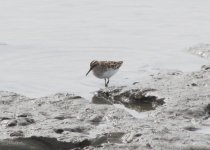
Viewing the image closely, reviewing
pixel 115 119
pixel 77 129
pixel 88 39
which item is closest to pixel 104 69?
pixel 115 119

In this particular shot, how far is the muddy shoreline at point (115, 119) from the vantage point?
8.25 meters

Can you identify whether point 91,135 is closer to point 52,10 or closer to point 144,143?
point 144,143

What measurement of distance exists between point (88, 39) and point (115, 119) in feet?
23.3

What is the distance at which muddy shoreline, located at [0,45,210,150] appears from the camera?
8.25 metres

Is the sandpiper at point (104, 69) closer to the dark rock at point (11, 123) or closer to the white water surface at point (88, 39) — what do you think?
the white water surface at point (88, 39)

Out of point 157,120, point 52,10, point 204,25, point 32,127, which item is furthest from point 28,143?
point 52,10

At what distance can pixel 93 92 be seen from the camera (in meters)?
11.8

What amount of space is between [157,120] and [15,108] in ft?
7.07

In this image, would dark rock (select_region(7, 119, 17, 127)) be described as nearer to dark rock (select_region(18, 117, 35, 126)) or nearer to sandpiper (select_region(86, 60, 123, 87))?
dark rock (select_region(18, 117, 35, 126))

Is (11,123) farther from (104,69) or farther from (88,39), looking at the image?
(88,39)

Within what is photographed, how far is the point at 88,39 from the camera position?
16.2 metres

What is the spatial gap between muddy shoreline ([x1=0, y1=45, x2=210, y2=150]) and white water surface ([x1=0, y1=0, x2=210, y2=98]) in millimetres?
1353

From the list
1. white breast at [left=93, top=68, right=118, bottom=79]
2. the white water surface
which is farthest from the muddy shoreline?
the white water surface

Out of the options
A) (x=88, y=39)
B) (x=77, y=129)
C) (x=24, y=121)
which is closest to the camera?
(x=77, y=129)
